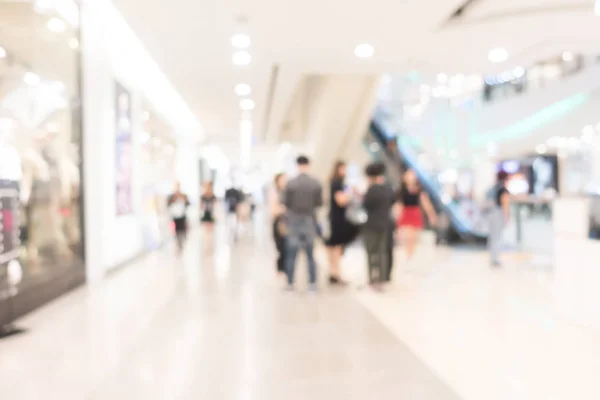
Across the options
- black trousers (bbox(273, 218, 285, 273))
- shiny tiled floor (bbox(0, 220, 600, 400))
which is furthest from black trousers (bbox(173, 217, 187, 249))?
black trousers (bbox(273, 218, 285, 273))

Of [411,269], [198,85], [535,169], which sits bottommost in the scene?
A: [411,269]

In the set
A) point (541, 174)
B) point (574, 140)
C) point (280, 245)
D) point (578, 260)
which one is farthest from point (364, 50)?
point (574, 140)

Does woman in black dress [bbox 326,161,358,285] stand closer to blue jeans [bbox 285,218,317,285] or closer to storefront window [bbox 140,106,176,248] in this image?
blue jeans [bbox 285,218,317,285]

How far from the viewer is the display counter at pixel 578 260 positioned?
15.9ft

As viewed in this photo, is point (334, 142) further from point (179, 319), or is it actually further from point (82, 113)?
point (179, 319)

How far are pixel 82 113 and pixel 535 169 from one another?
11.5 metres

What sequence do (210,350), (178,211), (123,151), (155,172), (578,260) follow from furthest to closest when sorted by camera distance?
(155,172), (178,211), (123,151), (578,260), (210,350)

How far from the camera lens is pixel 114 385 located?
11.3 feet

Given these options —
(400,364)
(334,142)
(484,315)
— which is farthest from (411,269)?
A: (334,142)

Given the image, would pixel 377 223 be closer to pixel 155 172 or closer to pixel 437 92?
pixel 155 172

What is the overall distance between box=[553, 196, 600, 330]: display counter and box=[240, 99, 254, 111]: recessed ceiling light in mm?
8874

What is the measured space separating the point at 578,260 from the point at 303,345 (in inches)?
108

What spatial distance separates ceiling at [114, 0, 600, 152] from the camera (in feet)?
21.1

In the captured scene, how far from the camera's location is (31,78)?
607 centimetres
